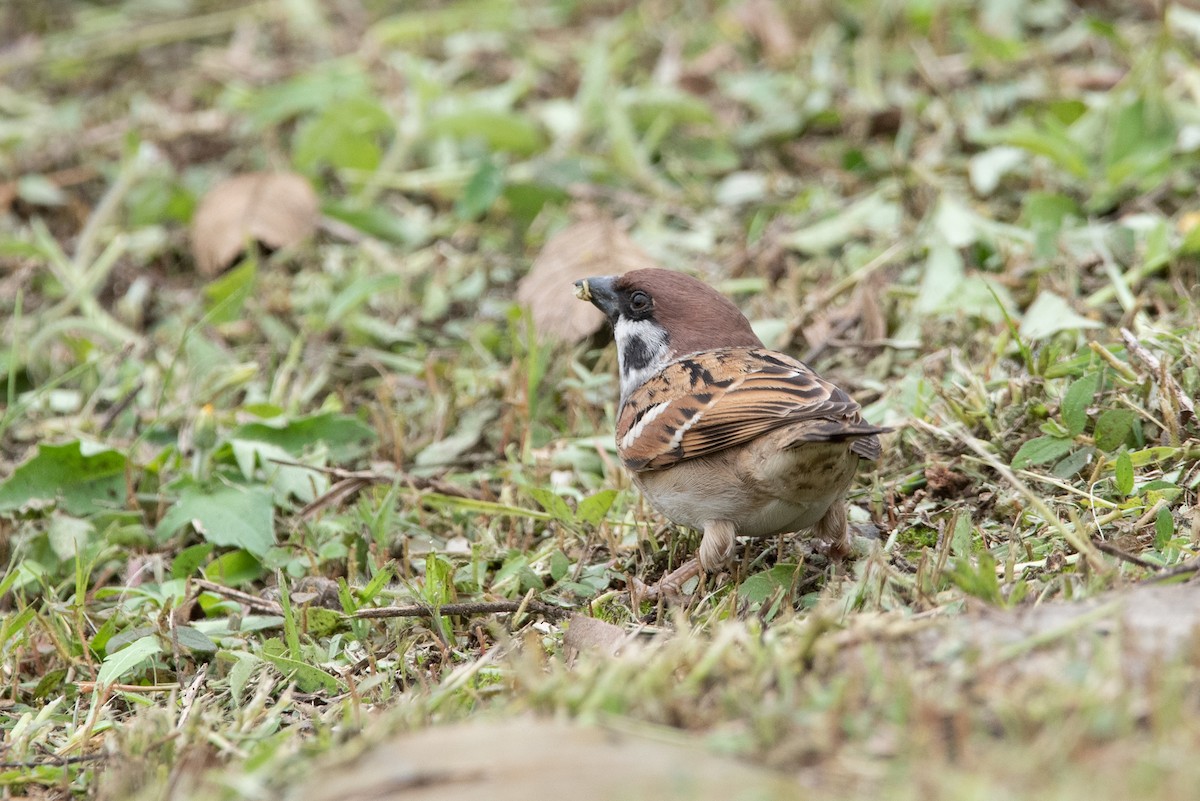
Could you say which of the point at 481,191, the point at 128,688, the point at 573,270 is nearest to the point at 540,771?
the point at 128,688

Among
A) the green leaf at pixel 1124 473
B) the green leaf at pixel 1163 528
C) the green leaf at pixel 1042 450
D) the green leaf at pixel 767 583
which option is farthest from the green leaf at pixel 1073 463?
the green leaf at pixel 767 583

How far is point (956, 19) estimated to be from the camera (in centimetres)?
874

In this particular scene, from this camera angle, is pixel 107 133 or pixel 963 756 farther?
Result: pixel 107 133

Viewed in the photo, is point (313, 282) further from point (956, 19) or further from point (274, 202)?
point (956, 19)

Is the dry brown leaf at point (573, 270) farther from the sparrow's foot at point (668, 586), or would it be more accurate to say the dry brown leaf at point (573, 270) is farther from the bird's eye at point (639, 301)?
the sparrow's foot at point (668, 586)

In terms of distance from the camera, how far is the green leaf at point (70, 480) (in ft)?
17.4

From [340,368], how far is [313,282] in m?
0.74

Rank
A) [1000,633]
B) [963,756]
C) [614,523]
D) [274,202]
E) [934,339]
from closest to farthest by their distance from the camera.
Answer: [963,756] → [1000,633] → [614,523] → [934,339] → [274,202]

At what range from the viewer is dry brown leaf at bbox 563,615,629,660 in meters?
3.96

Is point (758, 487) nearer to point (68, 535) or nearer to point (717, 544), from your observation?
point (717, 544)

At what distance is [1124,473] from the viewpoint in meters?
4.20

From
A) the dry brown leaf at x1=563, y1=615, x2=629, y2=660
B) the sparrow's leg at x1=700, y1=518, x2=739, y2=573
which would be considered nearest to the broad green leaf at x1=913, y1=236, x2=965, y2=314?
the sparrow's leg at x1=700, y1=518, x2=739, y2=573

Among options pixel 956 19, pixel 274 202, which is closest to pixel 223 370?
pixel 274 202

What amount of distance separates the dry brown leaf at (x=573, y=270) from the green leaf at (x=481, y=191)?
73 cm
